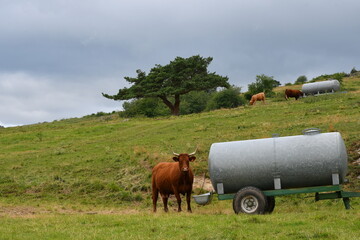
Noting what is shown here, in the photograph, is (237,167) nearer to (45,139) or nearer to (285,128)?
(285,128)

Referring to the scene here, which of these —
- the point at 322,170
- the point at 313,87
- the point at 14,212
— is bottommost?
the point at 14,212

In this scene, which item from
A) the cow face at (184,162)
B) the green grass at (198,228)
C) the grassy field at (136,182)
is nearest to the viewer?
the green grass at (198,228)

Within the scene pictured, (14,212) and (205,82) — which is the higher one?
(205,82)

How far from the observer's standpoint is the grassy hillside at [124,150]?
24.5 metres

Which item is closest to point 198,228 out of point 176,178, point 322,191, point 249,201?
point 249,201

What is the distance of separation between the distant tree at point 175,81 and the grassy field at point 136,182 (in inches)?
643

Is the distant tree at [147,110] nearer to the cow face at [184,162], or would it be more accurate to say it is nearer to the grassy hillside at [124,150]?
the grassy hillside at [124,150]

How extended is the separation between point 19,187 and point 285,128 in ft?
56.1

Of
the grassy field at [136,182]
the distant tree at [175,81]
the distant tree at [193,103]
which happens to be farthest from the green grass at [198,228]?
the distant tree at [193,103]

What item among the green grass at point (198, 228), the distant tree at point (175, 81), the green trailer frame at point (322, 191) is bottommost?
the green grass at point (198, 228)

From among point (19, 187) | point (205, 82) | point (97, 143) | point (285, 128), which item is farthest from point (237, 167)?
point (205, 82)

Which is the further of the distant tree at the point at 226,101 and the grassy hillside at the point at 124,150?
the distant tree at the point at 226,101

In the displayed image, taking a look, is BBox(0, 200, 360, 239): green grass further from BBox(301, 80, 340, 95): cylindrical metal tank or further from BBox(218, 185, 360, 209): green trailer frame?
BBox(301, 80, 340, 95): cylindrical metal tank

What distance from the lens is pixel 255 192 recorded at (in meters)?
14.5
